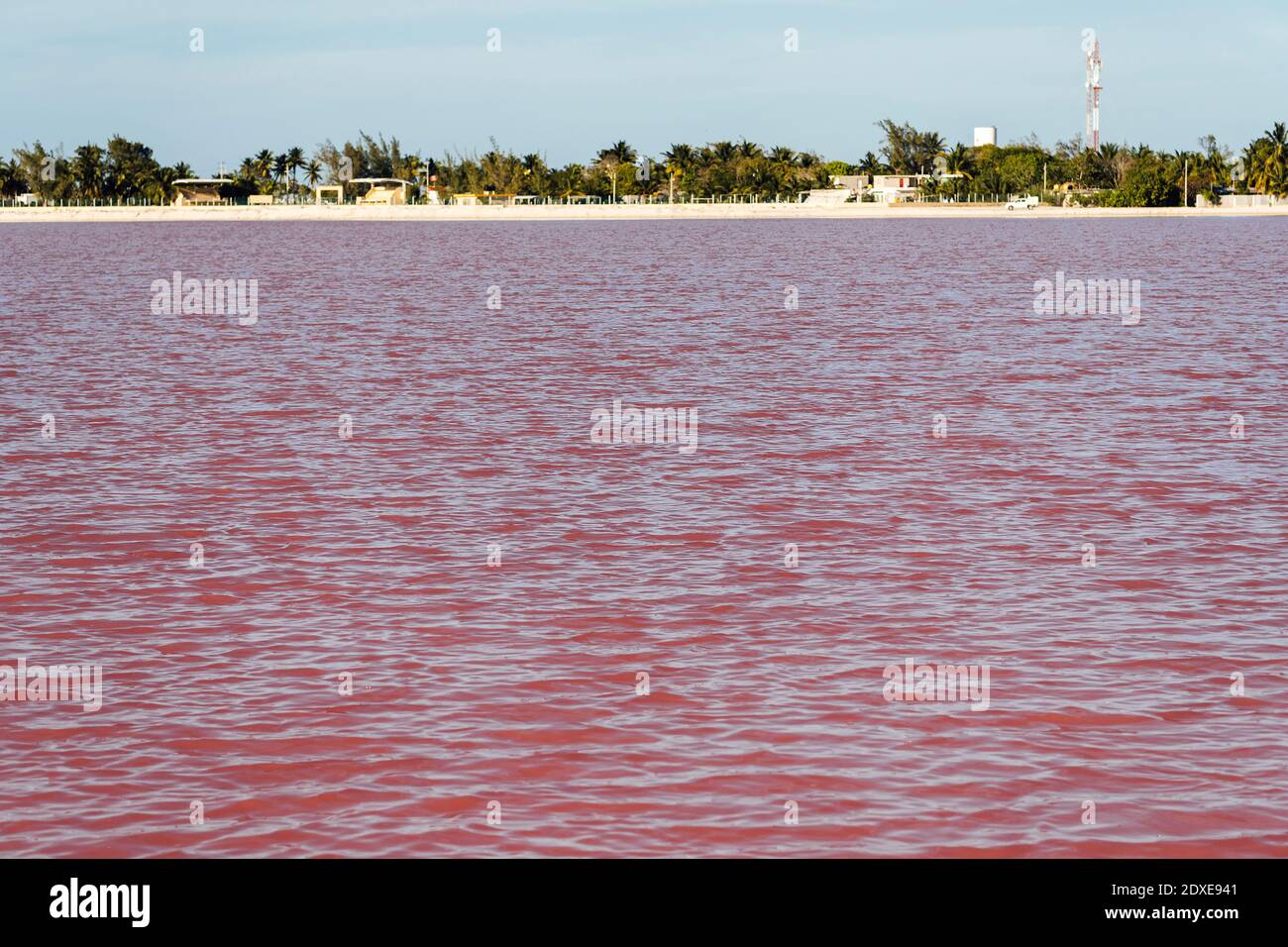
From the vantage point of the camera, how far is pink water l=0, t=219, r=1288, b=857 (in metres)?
9.25

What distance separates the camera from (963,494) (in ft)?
59.8

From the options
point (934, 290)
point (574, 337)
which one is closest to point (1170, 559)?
point (574, 337)

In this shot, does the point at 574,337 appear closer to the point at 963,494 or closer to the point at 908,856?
the point at 963,494

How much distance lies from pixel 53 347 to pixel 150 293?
83.0 ft

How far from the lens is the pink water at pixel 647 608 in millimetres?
9250

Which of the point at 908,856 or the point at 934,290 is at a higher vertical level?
the point at 934,290

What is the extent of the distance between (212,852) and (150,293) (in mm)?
57020

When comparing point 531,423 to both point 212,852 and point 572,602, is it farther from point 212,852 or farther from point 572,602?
point 212,852

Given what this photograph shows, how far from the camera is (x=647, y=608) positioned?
13.4 meters

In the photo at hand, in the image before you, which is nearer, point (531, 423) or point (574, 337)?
point (531, 423)
